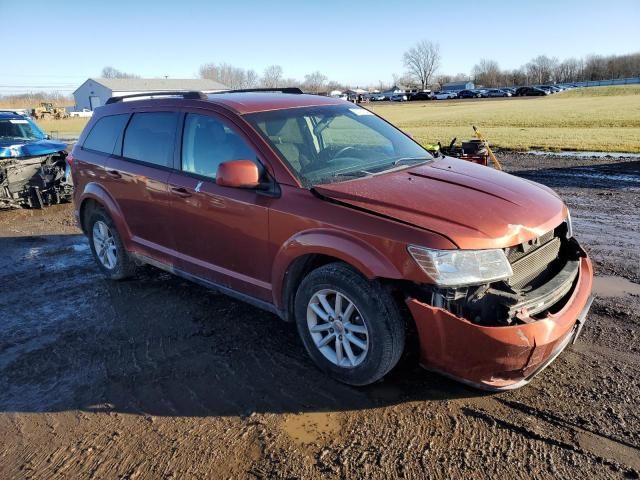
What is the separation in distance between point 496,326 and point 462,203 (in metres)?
0.83

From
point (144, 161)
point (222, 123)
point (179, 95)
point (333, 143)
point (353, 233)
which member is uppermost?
point (179, 95)

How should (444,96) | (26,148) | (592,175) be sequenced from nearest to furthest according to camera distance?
(26,148) < (592,175) < (444,96)

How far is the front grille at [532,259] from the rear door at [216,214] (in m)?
1.71

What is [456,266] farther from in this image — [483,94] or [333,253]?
[483,94]

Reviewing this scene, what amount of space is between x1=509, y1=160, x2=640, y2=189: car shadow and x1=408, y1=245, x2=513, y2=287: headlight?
26.0 feet

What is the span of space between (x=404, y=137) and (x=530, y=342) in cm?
256

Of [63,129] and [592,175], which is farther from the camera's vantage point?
[63,129]

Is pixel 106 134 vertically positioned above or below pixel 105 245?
above

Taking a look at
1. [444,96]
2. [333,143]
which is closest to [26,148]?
[333,143]

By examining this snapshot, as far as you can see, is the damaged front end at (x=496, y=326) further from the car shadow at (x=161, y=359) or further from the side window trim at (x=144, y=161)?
the side window trim at (x=144, y=161)

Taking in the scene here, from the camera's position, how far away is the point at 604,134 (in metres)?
20.1

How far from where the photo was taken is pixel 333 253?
335 cm

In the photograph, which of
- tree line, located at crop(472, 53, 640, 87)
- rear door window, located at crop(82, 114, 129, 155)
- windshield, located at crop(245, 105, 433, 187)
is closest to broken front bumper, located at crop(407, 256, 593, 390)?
windshield, located at crop(245, 105, 433, 187)

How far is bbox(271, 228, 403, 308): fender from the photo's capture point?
3129mm
